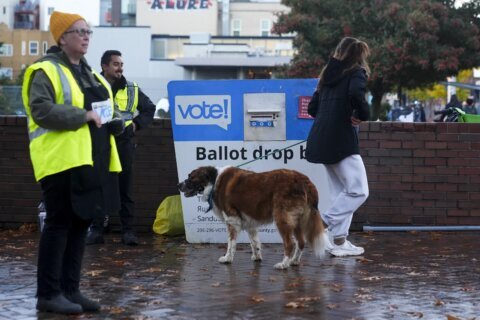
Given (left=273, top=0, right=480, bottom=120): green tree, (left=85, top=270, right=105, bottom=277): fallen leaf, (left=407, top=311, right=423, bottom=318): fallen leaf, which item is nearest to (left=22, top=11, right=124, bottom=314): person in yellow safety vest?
(left=85, top=270, right=105, bottom=277): fallen leaf

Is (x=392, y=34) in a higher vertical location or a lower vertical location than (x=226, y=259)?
higher

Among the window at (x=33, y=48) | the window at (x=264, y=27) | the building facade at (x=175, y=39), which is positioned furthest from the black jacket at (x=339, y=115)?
the window at (x=33, y=48)

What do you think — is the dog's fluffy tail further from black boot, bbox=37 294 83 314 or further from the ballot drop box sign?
black boot, bbox=37 294 83 314

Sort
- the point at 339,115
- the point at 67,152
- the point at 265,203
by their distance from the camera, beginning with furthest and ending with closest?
the point at 339,115 < the point at 265,203 < the point at 67,152

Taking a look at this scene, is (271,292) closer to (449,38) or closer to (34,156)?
(34,156)

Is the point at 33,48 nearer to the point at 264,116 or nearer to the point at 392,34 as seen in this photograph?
the point at 392,34

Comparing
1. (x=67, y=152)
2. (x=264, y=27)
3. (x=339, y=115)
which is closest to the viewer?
(x=67, y=152)

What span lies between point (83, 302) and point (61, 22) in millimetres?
1857

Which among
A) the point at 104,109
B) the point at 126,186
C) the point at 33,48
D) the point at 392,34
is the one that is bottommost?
the point at 126,186

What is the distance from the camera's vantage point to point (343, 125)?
28.2 ft

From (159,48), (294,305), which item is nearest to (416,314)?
(294,305)

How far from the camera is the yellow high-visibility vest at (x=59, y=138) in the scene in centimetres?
589

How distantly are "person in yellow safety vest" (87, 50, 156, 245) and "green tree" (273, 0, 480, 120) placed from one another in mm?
23165

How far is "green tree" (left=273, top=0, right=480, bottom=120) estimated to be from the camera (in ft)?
106
